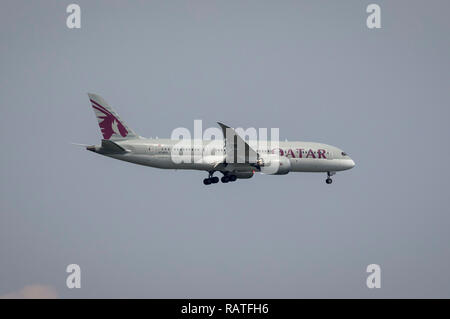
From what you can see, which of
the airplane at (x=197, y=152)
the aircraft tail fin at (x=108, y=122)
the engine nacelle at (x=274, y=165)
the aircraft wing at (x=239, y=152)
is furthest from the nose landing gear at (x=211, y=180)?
the aircraft tail fin at (x=108, y=122)

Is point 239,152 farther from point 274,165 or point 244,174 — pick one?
point 244,174

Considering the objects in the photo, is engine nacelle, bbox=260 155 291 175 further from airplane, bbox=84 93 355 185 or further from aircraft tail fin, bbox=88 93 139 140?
aircraft tail fin, bbox=88 93 139 140

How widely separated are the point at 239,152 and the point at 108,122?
49.3ft

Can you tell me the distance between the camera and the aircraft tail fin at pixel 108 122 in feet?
308

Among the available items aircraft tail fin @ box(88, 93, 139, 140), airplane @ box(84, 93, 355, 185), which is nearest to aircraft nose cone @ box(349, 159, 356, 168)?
airplane @ box(84, 93, 355, 185)

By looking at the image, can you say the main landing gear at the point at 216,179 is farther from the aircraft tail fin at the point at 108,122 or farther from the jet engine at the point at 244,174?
the aircraft tail fin at the point at 108,122

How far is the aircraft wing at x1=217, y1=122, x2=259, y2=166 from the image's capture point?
3583 inches

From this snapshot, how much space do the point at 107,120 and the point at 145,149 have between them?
6093 mm
